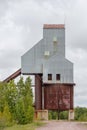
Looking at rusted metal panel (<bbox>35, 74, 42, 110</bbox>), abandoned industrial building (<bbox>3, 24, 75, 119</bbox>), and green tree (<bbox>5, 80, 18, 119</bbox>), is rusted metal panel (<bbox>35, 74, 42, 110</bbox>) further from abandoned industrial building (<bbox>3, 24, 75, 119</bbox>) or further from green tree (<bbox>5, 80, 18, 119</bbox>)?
green tree (<bbox>5, 80, 18, 119</bbox>)

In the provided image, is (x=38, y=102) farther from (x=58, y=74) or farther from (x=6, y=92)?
(x=6, y=92)

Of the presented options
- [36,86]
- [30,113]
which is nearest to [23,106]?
[30,113]

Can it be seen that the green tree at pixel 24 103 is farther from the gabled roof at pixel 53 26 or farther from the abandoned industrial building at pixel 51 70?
the gabled roof at pixel 53 26

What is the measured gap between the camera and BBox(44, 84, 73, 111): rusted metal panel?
235 ft

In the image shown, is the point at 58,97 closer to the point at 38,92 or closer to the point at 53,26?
the point at 38,92

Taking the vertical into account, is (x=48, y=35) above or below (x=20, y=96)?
above

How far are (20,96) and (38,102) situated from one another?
967 cm

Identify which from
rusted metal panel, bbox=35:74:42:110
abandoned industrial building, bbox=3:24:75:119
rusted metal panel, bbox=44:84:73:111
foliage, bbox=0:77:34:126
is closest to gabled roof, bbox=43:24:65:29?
abandoned industrial building, bbox=3:24:75:119

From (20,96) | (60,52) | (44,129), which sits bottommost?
(44,129)

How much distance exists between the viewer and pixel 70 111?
72.5 m

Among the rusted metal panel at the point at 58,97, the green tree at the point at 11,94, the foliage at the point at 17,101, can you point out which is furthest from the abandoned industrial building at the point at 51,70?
the green tree at the point at 11,94

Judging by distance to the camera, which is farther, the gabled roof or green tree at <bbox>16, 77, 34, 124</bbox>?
the gabled roof

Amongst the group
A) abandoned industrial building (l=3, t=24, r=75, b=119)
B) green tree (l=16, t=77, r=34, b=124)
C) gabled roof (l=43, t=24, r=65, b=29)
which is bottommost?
green tree (l=16, t=77, r=34, b=124)

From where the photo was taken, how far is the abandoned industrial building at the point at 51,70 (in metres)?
71.3
